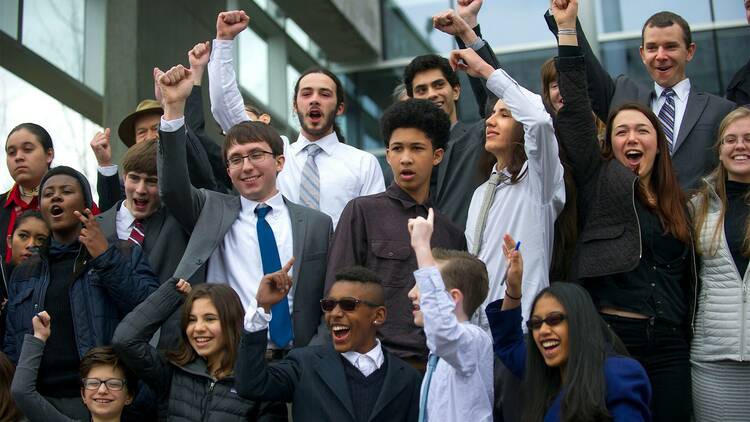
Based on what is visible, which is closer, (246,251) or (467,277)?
(467,277)

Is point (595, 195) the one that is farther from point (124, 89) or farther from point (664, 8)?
point (664, 8)

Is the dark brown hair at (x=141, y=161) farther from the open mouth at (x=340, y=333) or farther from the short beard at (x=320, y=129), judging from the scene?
the open mouth at (x=340, y=333)

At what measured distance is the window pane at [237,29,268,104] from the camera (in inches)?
542

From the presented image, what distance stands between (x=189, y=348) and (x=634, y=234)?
85.5 inches

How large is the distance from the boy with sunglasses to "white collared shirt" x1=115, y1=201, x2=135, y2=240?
6.16 feet

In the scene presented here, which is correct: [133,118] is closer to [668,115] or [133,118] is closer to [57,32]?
[668,115]

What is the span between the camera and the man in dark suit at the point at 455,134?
5.93 m

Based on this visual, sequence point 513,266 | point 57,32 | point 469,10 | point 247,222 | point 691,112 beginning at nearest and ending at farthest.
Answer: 1. point 513,266
2. point 247,222
3. point 469,10
4. point 691,112
5. point 57,32

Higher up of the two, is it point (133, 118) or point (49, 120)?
point (49, 120)

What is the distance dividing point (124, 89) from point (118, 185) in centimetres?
475

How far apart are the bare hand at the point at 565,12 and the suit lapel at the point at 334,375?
1.95 metres

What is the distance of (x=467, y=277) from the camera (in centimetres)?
479

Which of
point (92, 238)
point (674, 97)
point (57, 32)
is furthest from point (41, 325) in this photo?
point (57, 32)

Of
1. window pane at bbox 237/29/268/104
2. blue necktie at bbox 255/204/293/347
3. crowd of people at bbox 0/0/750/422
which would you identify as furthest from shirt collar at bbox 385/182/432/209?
window pane at bbox 237/29/268/104
